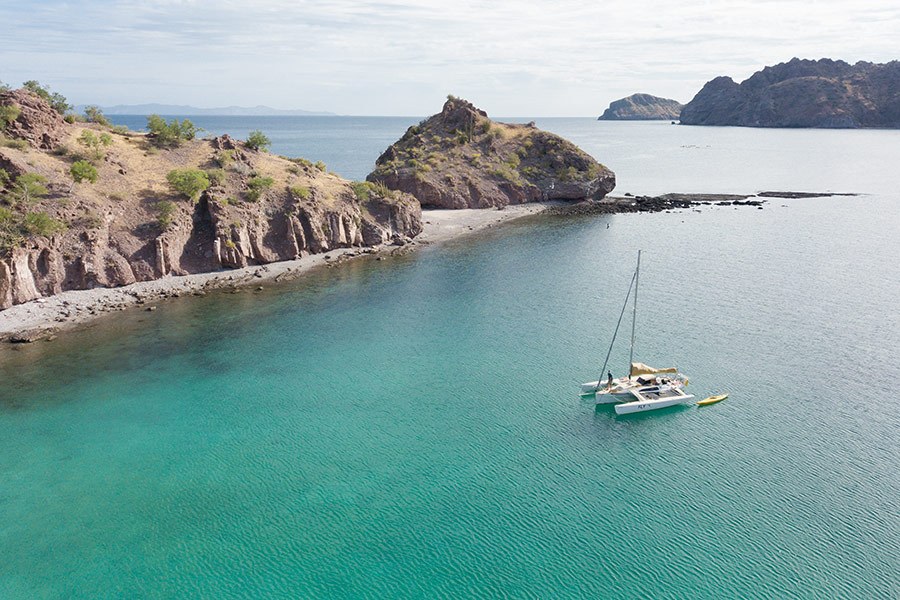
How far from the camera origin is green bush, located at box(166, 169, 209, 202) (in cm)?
7906

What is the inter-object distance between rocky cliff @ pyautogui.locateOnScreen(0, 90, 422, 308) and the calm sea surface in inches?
384

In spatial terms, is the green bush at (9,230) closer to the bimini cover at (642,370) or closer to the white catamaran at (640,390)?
the white catamaran at (640,390)

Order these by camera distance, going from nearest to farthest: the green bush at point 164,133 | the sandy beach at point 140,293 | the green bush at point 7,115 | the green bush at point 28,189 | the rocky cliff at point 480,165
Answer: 1. the sandy beach at point 140,293
2. the green bush at point 28,189
3. the green bush at point 7,115
4. the green bush at point 164,133
5. the rocky cliff at point 480,165

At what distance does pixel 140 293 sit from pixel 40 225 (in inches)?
497

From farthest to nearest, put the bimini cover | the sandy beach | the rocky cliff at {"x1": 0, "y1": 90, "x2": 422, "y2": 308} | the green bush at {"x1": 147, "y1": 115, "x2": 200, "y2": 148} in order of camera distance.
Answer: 1. the green bush at {"x1": 147, "y1": 115, "x2": 200, "y2": 148}
2. the rocky cliff at {"x1": 0, "y1": 90, "x2": 422, "y2": 308}
3. the sandy beach
4. the bimini cover

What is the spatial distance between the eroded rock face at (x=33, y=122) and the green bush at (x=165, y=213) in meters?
A: 17.4

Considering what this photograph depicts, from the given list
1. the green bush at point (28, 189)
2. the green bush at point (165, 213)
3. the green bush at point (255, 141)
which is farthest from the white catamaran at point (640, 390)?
the green bush at point (255, 141)

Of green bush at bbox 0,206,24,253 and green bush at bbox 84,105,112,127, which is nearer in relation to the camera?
green bush at bbox 0,206,24,253

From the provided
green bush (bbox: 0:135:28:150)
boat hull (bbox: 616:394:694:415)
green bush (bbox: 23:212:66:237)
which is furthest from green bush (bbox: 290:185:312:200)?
boat hull (bbox: 616:394:694:415)

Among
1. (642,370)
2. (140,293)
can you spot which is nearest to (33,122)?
(140,293)

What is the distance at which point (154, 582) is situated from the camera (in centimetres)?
2973

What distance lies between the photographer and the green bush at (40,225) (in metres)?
64.2

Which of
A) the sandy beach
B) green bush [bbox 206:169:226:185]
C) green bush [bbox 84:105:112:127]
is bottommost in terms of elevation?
the sandy beach

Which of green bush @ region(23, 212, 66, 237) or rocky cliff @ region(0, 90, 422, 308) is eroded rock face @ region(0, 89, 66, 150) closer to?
rocky cliff @ region(0, 90, 422, 308)
